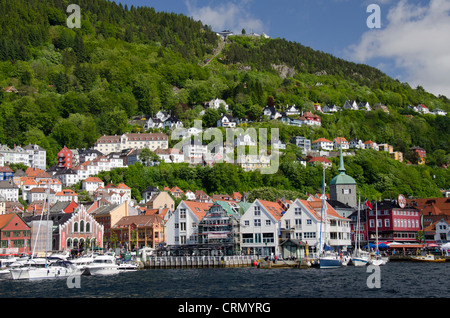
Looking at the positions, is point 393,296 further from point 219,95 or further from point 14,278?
point 219,95

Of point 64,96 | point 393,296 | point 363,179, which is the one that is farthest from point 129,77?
point 393,296

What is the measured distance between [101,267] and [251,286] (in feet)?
76.9

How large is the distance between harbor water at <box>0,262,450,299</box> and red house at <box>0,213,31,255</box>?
113 feet

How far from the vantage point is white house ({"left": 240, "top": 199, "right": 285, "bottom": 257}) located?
Result: 237 feet

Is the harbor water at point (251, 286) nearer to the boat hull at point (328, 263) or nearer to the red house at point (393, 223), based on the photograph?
the boat hull at point (328, 263)

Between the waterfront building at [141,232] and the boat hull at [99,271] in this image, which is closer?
the boat hull at [99,271]

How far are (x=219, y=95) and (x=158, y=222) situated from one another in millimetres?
109769

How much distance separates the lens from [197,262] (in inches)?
2672

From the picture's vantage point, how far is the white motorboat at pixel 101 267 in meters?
59.5

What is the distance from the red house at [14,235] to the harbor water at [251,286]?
1356 inches

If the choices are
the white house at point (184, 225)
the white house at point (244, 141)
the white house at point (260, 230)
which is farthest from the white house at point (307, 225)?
the white house at point (244, 141)

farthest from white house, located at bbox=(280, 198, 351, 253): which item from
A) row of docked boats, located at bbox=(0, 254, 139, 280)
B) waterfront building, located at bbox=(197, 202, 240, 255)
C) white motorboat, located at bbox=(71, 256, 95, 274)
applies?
white motorboat, located at bbox=(71, 256, 95, 274)

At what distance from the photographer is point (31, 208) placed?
371 feet

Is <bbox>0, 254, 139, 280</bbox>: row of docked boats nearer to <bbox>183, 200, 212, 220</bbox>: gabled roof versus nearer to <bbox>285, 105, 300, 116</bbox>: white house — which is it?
<bbox>183, 200, 212, 220</bbox>: gabled roof
